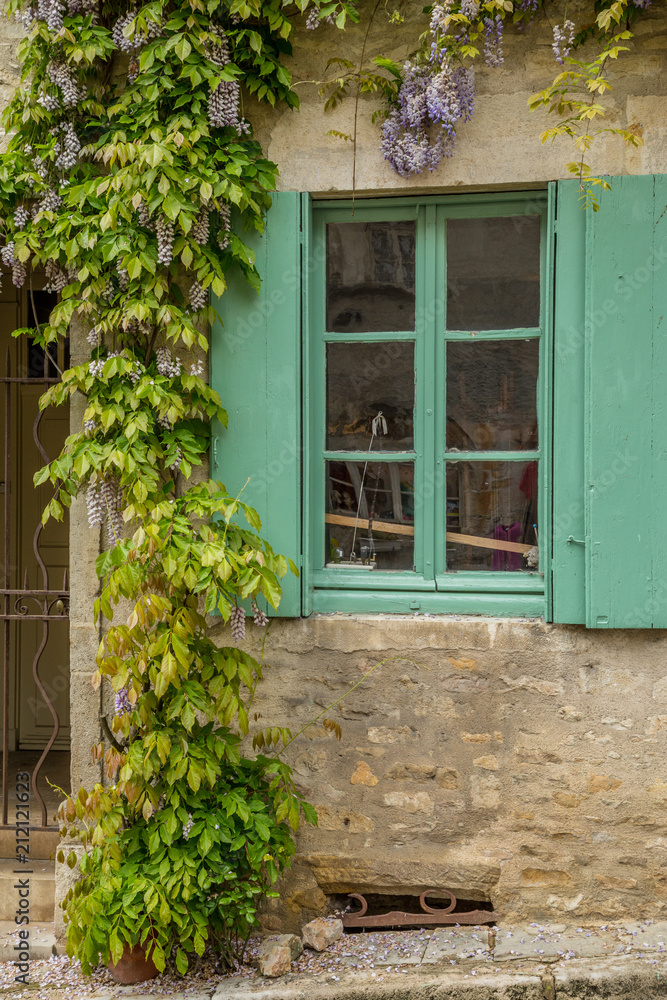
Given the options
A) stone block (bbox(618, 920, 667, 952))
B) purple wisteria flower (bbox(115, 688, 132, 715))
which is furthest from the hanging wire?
stone block (bbox(618, 920, 667, 952))

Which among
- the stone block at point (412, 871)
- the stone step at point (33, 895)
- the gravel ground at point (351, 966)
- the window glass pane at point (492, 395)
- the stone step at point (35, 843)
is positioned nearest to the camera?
the gravel ground at point (351, 966)

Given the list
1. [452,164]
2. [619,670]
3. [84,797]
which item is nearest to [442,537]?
[619,670]

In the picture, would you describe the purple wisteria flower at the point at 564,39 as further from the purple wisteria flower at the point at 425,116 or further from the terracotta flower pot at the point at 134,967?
the terracotta flower pot at the point at 134,967

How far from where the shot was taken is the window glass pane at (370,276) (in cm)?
329

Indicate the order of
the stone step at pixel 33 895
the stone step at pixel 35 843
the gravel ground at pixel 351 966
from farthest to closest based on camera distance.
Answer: the stone step at pixel 35 843 → the stone step at pixel 33 895 → the gravel ground at pixel 351 966

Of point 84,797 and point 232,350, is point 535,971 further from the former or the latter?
point 232,350

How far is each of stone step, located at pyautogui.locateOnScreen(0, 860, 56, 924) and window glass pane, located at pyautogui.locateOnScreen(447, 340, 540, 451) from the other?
2372mm

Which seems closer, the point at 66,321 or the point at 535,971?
the point at 535,971

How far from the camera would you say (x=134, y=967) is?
295 centimetres

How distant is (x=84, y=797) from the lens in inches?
115

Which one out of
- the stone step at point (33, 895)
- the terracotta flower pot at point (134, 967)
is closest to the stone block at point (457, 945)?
the terracotta flower pot at point (134, 967)

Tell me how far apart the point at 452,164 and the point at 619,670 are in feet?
6.34

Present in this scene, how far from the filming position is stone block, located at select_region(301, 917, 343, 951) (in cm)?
307

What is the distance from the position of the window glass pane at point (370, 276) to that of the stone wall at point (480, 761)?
3.76 ft
